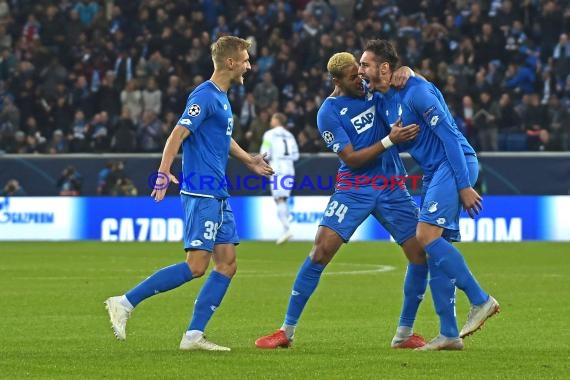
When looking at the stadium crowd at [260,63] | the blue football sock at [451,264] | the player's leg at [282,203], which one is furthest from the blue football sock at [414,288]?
the stadium crowd at [260,63]

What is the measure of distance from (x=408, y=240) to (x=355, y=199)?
0.50 metres

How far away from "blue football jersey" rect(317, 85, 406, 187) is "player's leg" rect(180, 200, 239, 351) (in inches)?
40.7

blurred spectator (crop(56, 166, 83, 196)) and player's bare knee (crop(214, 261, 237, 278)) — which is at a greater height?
player's bare knee (crop(214, 261, 237, 278))

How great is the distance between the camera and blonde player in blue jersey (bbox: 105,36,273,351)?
32.0 feet

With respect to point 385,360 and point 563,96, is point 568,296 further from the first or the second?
point 563,96

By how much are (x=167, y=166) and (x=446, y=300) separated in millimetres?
2227

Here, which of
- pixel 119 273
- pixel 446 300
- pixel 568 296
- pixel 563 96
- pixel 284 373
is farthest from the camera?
pixel 563 96

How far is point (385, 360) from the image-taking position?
366 inches

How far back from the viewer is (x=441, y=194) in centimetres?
986

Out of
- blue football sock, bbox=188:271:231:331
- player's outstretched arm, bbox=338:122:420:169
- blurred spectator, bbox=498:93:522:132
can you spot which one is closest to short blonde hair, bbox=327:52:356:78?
player's outstretched arm, bbox=338:122:420:169

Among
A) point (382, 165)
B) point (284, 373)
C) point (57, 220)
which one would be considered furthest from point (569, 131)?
point (284, 373)

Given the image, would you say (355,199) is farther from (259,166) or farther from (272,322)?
(272,322)

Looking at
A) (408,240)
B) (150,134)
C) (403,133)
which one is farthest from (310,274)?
(150,134)

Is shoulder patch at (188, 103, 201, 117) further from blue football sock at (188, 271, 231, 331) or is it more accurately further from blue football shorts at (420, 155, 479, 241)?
blue football shorts at (420, 155, 479, 241)
